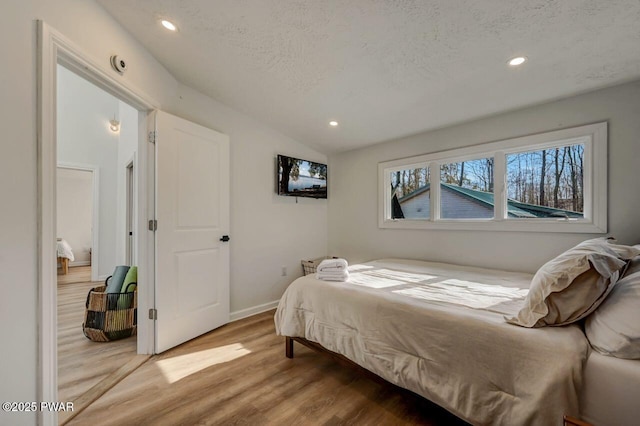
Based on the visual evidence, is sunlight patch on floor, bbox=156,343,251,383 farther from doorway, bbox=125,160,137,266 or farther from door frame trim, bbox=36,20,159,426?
doorway, bbox=125,160,137,266

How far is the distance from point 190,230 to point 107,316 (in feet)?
3.66

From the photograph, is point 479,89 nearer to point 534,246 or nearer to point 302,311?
point 534,246

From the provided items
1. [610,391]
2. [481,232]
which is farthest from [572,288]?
[481,232]

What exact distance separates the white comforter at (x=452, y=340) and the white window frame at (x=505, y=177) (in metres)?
0.63

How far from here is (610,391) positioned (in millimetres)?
955

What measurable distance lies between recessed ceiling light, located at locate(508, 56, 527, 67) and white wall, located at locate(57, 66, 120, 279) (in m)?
6.15

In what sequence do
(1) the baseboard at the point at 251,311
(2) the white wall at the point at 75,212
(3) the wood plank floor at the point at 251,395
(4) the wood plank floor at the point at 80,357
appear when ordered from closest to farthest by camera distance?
(3) the wood plank floor at the point at 251,395, (4) the wood plank floor at the point at 80,357, (1) the baseboard at the point at 251,311, (2) the white wall at the point at 75,212

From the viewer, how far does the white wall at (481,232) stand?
206 centimetres

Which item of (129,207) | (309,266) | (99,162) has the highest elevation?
(99,162)

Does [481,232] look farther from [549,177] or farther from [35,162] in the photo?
[35,162]

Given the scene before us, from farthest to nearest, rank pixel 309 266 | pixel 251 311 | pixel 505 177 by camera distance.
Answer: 1. pixel 309 266
2. pixel 251 311
3. pixel 505 177

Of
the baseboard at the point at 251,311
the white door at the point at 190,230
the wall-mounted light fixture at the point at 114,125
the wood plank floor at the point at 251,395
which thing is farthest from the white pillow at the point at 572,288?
the wall-mounted light fixture at the point at 114,125

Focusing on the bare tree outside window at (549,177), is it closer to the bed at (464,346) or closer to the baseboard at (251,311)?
the bed at (464,346)

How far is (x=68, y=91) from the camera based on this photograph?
466 centimetres
